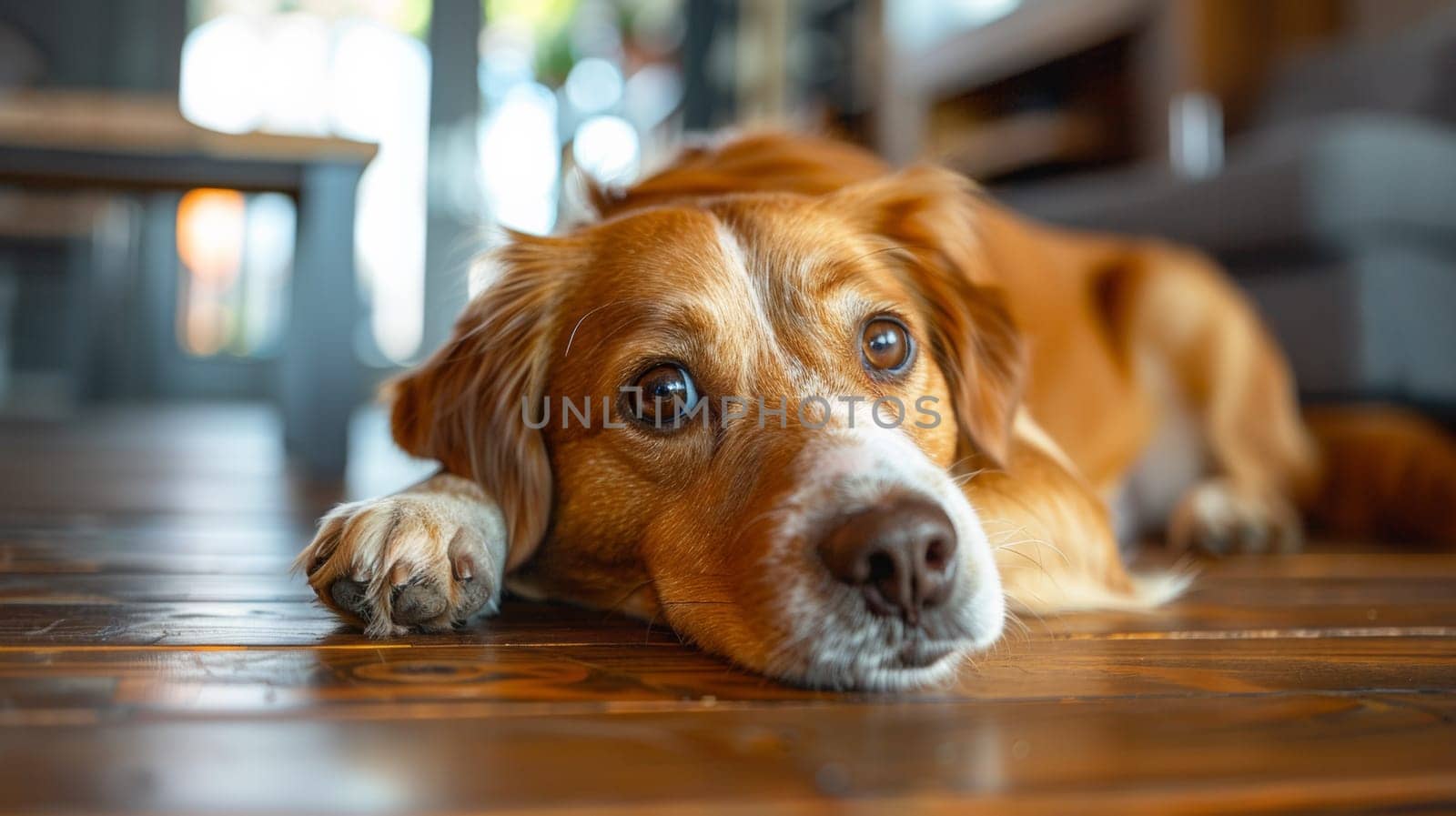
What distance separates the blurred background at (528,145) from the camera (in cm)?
359

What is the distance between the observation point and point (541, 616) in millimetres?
1533

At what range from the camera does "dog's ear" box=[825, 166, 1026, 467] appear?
1.77 metres

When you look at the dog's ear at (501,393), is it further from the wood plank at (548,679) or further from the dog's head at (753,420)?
the wood plank at (548,679)

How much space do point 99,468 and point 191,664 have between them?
10.6 ft

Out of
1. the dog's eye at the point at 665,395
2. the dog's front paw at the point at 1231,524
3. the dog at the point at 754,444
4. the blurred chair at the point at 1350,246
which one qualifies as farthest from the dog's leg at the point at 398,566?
the blurred chair at the point at 1350,246

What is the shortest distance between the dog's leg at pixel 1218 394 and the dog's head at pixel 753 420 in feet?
3.53

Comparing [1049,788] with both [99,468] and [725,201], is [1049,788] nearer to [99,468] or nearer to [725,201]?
[725,201]

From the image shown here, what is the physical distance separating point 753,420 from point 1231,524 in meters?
1.78

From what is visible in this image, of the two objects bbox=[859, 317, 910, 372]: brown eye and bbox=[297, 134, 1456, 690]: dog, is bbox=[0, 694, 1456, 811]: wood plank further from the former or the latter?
bbox=[859, 317, 910, 372]: brown eye

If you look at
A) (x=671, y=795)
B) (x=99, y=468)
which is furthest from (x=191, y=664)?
(x=99, y=468)

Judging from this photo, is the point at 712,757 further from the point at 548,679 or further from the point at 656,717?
the point at 548,679

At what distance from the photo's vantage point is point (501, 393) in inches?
64.8

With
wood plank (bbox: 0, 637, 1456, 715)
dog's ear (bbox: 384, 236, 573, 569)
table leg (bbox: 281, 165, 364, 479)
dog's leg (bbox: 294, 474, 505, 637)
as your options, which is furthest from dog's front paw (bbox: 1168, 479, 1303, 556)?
table leg (bbox: 281, 165, 364, 479)

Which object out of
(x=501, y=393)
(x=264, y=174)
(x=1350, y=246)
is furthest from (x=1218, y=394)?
(x=264, y=174)
